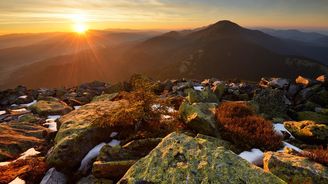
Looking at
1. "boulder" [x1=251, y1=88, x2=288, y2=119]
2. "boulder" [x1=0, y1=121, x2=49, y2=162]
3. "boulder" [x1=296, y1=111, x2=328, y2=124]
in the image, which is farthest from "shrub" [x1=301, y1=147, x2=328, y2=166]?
"boulder" [x1=0, y1=121, x2=49, y2=162]

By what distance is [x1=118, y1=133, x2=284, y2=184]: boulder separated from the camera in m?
5.97

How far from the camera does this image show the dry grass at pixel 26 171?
367 inches

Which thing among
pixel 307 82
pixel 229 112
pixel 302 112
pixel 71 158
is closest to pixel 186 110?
pixel 229 112

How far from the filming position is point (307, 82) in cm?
2480

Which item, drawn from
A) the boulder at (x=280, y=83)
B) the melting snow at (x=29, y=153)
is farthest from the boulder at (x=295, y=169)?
the boulder at (x=280, y=83)

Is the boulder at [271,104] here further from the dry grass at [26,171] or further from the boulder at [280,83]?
the dry grass at [26,171]

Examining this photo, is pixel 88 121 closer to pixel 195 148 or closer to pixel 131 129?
pixel 131 129

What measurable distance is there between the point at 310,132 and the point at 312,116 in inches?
300

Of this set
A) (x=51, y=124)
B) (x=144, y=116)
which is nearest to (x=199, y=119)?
(x=144, y=116)

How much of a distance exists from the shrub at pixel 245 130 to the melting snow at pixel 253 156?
277 millimetres

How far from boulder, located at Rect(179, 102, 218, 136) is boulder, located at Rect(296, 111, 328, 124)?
9.64 m

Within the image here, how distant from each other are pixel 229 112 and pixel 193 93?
4346mm

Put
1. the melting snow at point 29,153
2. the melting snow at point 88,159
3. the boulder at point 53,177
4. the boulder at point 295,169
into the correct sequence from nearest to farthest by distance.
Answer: the boulder at point 295,169, the boulder at point 53,177, the melting snow at point 88,159, the melting snow at point 29,153

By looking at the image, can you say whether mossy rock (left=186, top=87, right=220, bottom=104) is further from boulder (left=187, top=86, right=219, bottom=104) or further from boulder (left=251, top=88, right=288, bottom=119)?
boulder (left=251, top=88, right=288, bottom=119)
